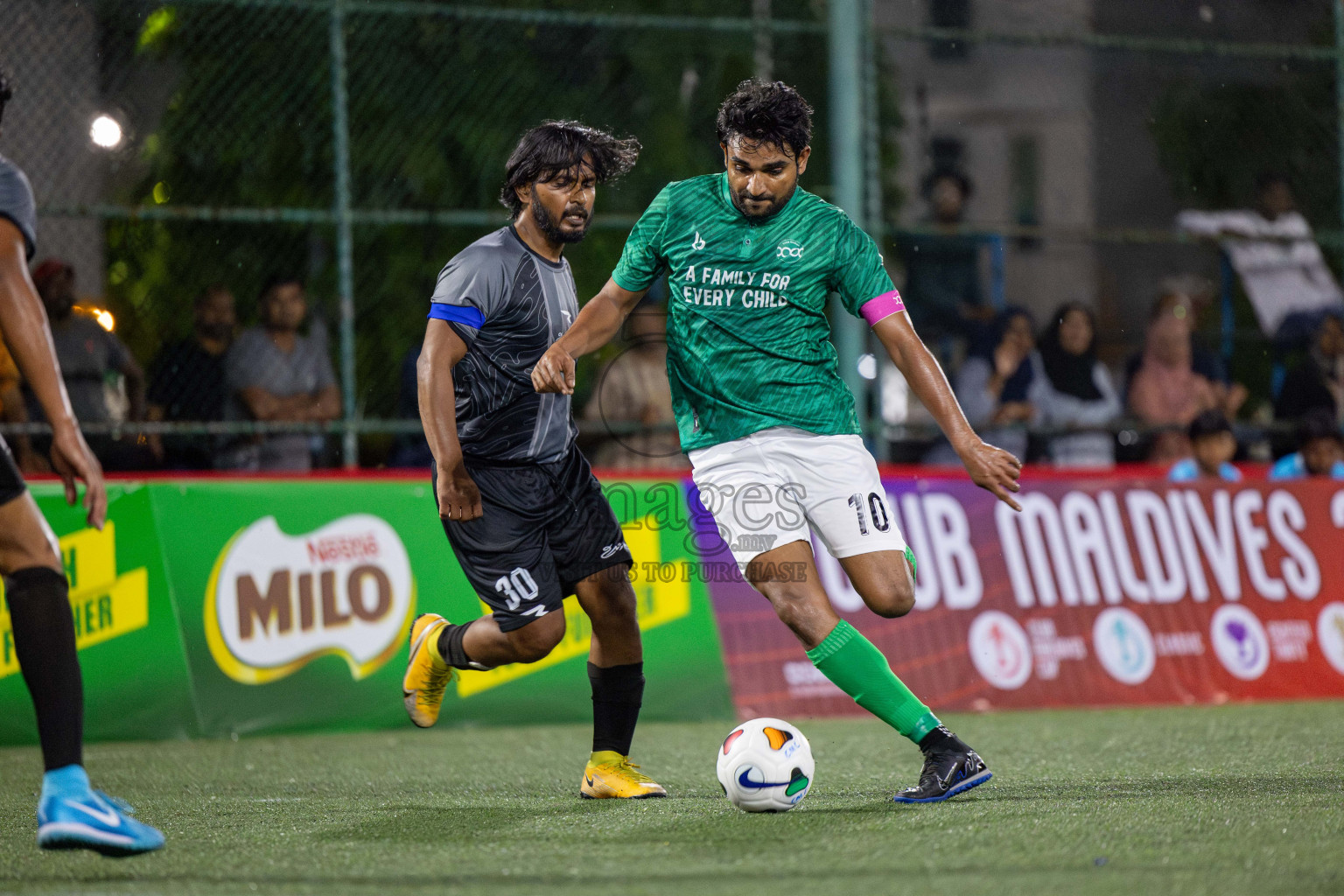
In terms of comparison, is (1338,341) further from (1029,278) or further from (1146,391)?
(1029,278)

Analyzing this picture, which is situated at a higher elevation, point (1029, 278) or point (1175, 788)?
point (1029, 278)

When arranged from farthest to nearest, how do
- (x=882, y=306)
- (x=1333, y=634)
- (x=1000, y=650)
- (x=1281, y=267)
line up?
1. (x=1281, y=267)
2. (x=1333, y=634)
3. (x=1000, y=650)
4. (x=882, y=306)

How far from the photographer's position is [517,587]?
5293 millimetres

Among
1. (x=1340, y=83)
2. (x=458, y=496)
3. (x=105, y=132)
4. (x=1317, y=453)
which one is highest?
(x=1340, y=83)

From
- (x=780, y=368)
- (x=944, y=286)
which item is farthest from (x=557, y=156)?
(x=944, y=286)

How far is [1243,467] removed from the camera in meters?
9.65

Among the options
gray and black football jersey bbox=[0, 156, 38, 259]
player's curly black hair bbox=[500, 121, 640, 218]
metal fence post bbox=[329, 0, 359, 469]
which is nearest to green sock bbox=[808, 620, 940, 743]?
player's curly black hair bbox=[500, 121, 640, 218]

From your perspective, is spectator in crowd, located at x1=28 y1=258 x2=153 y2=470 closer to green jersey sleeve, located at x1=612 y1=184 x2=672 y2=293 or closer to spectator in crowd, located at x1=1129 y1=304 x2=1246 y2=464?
green jersey sleeve, located at x1=612 y1=184 x2=672 y2=293

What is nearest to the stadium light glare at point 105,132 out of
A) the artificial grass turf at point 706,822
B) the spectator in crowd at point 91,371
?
the spectator in crowd at point 91,371

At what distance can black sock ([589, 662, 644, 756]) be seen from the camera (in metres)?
5.36

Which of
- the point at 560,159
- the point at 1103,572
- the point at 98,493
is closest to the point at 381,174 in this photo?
the point at 560,159

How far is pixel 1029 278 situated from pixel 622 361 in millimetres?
11046

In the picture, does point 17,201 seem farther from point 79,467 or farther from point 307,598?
point 307,598

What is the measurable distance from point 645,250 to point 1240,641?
529 cm
